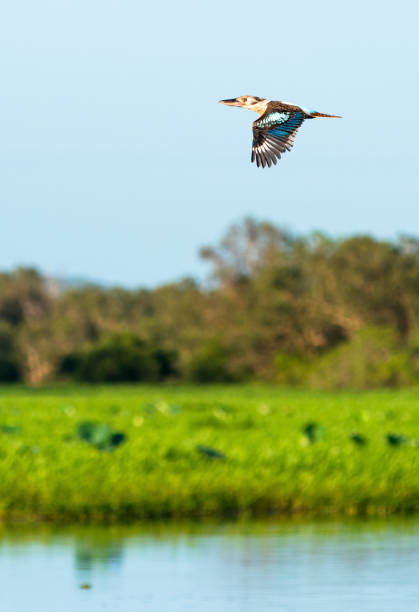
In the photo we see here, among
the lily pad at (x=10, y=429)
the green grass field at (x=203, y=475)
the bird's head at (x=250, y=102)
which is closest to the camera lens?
the bird's head at (x=250, y=102)

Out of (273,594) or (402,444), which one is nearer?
(273,594)

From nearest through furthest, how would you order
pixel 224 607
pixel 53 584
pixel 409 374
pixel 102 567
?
1. pixel 224 607
2. pixel 53 584
3. pixel 102 567
4. pixel 409 374

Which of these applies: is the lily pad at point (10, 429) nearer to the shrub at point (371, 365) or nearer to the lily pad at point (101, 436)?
the lily pad at point (101, 436)

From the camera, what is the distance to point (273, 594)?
10.3m

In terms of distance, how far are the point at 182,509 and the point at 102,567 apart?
10.0ft

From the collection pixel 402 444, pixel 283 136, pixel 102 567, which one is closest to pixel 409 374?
pixel 402 444

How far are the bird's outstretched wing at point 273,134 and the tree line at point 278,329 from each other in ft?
170

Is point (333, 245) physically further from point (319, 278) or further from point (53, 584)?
point (53, 584)

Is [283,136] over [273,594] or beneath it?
over

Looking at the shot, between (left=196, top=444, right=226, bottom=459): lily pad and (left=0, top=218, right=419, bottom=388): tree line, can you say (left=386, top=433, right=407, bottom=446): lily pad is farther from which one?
(left=0, top=218, right=419, bottom=388): tree line

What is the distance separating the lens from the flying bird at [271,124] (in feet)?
15.3

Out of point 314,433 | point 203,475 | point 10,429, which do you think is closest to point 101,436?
point 203,475

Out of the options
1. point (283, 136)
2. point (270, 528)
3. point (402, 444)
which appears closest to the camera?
point (283, 136)

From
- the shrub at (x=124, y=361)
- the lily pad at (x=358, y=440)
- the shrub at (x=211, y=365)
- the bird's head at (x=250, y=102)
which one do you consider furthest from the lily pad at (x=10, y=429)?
the shrub at (x=211, y=365)
